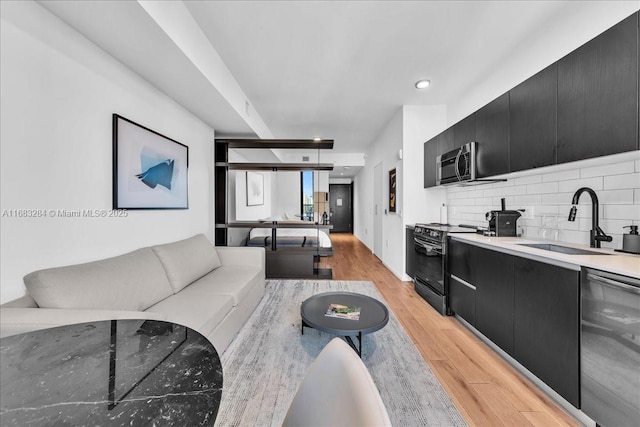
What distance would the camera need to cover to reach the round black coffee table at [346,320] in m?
1.86

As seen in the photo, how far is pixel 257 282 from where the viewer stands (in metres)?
2.95

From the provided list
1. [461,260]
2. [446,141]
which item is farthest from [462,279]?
[446,141]

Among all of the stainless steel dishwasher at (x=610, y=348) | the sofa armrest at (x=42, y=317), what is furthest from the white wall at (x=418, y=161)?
the sofa armrest at (x=42, y=317)

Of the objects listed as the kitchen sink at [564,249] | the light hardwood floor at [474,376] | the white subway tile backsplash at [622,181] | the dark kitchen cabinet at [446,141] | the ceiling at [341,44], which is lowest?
the light hardwood floor at [474,376]

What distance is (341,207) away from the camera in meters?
11.0

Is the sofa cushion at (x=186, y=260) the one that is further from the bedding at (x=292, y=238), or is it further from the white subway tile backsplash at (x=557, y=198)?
the white subway tile backsplash at (x=557, y=198)

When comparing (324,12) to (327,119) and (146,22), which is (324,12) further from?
(327,119)

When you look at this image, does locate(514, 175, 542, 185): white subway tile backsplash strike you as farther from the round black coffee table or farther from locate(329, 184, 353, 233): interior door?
locate(329, 184, 353, 233): interior door

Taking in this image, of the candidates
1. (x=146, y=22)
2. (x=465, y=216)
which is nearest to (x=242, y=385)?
(x=146, y=22)

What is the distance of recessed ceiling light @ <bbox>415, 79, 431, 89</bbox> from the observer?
3.21 meters

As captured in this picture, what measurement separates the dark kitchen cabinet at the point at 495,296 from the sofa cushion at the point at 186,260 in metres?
2.61

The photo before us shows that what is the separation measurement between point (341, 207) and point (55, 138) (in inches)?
384

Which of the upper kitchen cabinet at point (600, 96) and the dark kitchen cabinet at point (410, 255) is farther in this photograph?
the dark kitchen cabinet at point (410, 255)

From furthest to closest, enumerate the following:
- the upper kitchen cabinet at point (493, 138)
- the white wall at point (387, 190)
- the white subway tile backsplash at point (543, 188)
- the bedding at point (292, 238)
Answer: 1. the bedding at point (292, 238)
2. the white wall at point (387, 190)
3. the upper kitchen cabinet at point (493, 138)
4. the white subway tile backsplash at point (543, 188)
